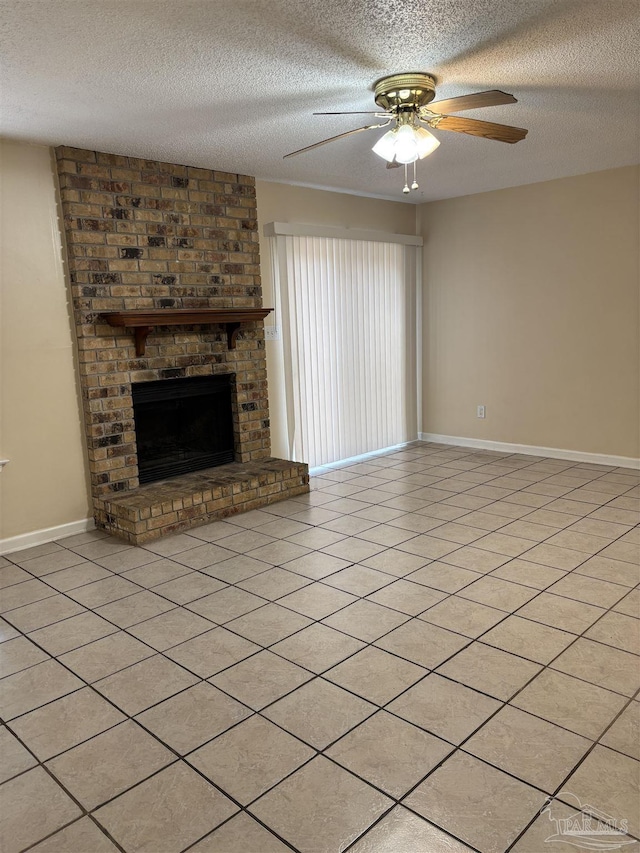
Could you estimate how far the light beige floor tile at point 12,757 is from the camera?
1.89m

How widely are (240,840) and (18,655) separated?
1.38 metres

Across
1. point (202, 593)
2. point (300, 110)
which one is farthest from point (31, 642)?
point (300, 110)

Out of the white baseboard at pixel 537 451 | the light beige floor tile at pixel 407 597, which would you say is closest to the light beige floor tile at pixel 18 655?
the light beige floor tile at pixel 407 597

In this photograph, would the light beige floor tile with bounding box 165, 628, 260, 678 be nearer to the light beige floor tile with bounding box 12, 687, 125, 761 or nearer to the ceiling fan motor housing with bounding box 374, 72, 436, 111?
the light beige floor tile with bounding box 12, 687, 125, 761

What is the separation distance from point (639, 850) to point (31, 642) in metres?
2.26

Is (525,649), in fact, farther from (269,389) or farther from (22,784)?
(269,389)

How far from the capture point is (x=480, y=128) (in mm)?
2871

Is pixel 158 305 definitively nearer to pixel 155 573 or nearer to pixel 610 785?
pixel 155 573

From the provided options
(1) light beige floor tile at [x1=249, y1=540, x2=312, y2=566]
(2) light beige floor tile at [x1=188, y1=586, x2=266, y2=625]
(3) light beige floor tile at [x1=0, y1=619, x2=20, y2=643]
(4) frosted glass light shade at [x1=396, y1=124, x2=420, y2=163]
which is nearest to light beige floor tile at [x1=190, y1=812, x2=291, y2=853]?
(2) light beige floor tile at [x1=188, y1=586, x2=266, y2=625]

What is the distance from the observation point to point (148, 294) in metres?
4.17

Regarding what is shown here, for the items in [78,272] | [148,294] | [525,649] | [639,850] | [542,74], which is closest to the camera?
[639,850]

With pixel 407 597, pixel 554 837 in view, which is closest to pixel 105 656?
pixel 407 597

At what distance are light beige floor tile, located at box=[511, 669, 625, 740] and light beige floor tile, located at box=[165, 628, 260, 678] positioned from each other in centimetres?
103

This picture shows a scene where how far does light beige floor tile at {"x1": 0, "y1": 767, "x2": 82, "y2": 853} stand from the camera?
1649 mm
